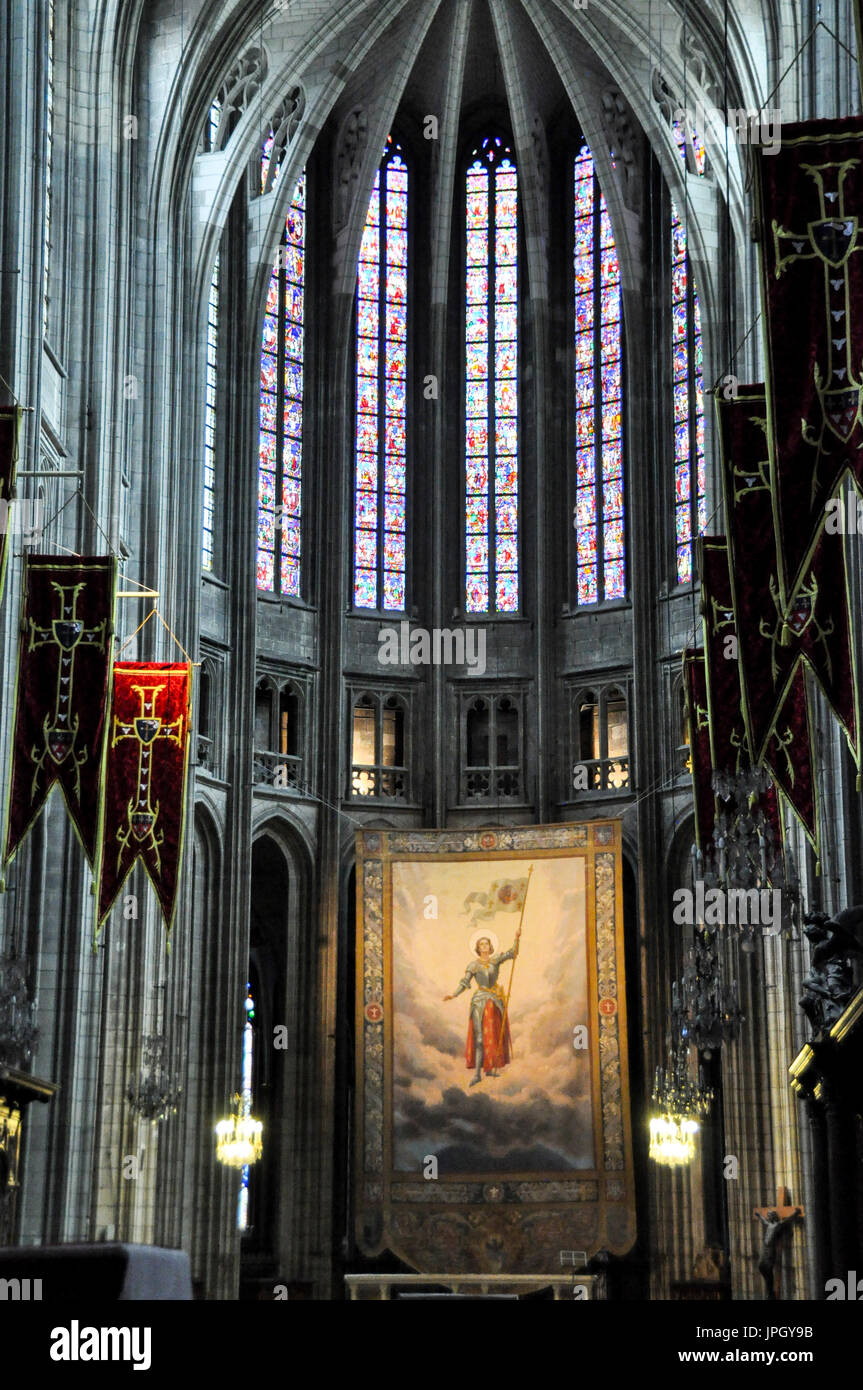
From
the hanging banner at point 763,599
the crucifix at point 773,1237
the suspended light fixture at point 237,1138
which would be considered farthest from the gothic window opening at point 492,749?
the hanging banner at point 763,599

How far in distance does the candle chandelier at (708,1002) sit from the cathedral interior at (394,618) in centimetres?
11

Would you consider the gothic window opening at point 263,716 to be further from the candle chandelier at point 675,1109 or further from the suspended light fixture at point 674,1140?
the suspended light fixture at point 674,1140

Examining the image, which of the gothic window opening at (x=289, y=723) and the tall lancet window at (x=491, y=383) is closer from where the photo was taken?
the gothic window opening at (x=289, y=723)

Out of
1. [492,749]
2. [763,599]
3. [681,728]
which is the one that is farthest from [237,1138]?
[763,599]

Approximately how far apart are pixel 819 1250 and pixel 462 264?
2181 cm

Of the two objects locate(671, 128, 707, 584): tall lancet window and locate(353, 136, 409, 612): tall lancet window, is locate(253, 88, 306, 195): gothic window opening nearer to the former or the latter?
locate(353, 136, 409, 612): tall lancet window

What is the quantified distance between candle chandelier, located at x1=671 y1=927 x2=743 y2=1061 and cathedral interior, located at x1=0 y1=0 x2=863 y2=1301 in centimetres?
11

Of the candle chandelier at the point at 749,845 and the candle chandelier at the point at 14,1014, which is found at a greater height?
the candle chandelier at the point at 749,845

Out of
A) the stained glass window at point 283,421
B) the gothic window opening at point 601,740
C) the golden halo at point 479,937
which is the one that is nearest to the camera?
A: the golden halo at point 479,937

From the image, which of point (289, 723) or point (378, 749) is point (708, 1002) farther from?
point (289, 723)

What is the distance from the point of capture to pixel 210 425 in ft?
106

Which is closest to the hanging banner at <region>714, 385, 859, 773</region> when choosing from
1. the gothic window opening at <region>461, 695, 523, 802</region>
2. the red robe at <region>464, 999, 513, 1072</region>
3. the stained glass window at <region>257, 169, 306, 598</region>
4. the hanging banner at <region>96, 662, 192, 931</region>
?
the hanging banner at <region>96, 662, 192, 931</region>

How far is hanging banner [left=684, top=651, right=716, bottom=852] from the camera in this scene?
829 inches

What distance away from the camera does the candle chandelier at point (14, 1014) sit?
17.4 m
